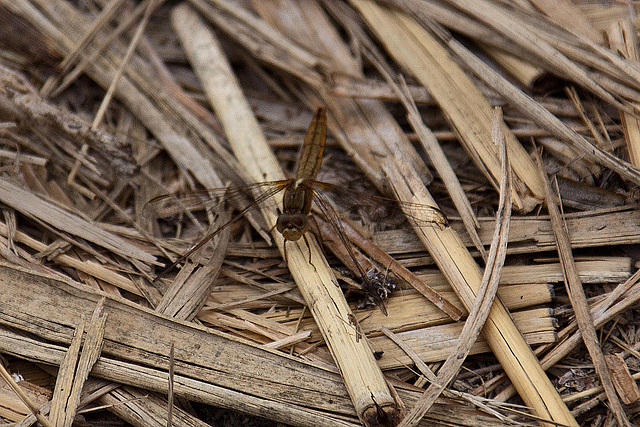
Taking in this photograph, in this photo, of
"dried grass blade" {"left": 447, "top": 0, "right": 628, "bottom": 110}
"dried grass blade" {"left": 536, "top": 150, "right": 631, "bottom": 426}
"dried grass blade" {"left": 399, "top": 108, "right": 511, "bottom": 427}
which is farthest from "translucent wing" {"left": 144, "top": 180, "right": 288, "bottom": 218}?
"dried grass blade" {"left": 447, "top": 0, "right": 628, "bottom": 110}

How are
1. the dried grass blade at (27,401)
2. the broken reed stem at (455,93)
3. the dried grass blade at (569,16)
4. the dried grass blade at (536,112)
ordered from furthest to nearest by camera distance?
the dried grass blade at (569,16) < the broken reed stem at (455,93) < the dried grass blade at (536,112) < the dried grass blade at (27,401)

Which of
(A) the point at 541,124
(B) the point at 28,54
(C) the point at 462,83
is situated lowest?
(A) the point at 541,124

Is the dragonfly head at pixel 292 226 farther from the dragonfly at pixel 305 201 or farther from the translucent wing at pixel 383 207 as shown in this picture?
the translucent wing at pixel 383 207

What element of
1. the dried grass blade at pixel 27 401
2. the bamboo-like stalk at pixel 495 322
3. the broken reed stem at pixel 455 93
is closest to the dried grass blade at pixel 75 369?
the dried grass blade at pixel 27 401

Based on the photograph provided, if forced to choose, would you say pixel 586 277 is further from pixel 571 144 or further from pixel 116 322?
pixel 116 322

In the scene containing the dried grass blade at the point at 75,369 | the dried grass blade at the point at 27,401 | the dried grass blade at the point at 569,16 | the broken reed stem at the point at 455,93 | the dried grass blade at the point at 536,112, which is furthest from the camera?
the dried grass blade at the point at 569,16

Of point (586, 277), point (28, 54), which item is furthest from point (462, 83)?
point (28, 54)

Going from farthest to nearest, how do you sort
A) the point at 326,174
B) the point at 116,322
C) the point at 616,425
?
the point at 326,174 → the point at 116,322 → the point at 616,425

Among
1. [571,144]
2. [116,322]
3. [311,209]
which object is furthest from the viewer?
[311,209]
